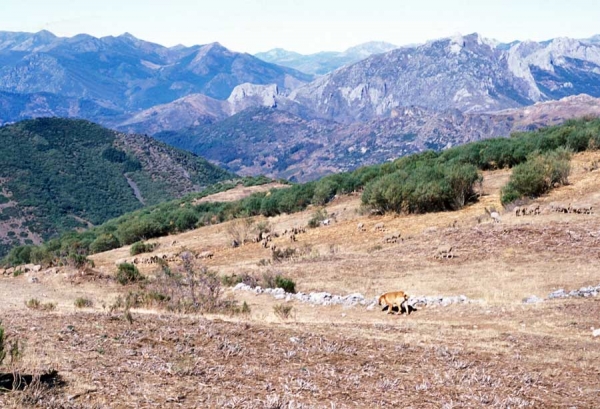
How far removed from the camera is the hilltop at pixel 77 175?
128125 millimetres

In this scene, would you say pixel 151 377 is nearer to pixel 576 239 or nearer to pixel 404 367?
pixel 404 367

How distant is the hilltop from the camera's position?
128 meters

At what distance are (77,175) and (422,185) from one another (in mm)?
143538

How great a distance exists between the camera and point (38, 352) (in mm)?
8391

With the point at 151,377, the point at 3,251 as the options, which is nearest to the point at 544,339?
the point at 151,377

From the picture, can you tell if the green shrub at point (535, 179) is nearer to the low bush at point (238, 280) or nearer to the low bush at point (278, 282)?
the low bush at point (278, 282)

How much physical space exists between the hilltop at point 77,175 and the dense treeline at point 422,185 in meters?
62.6

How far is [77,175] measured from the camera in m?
160

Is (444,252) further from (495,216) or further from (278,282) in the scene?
(278,282)

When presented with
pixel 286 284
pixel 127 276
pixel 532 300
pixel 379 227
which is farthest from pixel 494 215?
pixel 127 276

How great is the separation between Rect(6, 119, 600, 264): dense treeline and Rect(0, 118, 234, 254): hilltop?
6256 centimetres

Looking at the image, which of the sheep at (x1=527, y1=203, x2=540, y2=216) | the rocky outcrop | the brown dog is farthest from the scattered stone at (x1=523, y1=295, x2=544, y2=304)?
the sheep at (x1=527, y1=203, x2=540, y2=216)

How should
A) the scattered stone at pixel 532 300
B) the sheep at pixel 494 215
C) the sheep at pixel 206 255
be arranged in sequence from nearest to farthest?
the scattered stone at pixel 532 300, the sheep at pixel 494 215, the sheep at pixel 206 255

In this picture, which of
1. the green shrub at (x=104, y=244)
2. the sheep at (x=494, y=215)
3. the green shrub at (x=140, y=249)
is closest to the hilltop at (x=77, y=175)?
the green shrub at (x=104, y=244)
